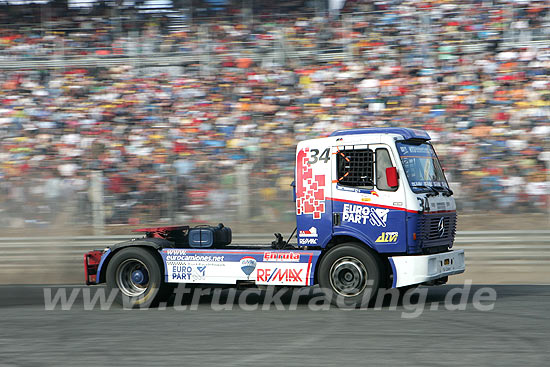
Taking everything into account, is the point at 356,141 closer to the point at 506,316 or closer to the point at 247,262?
the point at 247,262

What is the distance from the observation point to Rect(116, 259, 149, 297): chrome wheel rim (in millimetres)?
10062

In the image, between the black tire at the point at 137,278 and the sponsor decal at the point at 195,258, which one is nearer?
the sponsor decal at the point at 195,258

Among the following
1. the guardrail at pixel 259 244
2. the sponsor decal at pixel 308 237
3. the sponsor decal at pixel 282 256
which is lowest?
the guardrail at pixel 259 244

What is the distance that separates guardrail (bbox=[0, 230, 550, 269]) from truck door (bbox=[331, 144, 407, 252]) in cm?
344

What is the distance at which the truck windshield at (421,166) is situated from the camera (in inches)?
368

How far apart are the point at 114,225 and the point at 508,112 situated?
8523 millimetres

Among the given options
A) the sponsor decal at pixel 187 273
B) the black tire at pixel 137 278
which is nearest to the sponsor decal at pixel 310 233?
the sponsor decal at pixel 187 273

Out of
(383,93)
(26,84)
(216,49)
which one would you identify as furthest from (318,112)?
(26,84)

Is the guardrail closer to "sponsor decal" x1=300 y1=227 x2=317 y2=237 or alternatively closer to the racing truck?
the racing truck

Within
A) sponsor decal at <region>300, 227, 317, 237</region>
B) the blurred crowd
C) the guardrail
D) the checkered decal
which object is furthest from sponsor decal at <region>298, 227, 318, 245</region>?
the blurred crowd

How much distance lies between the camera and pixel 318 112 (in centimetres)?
1748

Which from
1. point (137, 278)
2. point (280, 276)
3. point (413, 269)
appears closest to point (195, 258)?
point (137, 278)

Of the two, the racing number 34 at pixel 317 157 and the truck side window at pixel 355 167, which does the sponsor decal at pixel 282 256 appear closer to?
the truck side window at pixel 355 167

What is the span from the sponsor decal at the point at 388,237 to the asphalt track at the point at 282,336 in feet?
2.73
